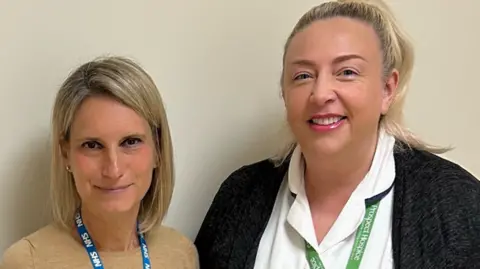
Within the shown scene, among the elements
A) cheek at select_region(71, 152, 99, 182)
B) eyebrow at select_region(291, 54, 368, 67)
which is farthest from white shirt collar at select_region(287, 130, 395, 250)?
cheek at select_region(71, 152, 99, 182)

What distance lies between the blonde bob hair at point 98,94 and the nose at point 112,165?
9cm

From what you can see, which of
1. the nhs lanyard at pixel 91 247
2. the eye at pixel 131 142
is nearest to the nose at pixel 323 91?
the eye at pixel 131 142

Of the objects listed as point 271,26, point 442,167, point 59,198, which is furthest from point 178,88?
point 442,167

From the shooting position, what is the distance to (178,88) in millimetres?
1744

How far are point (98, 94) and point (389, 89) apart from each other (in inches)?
23.7

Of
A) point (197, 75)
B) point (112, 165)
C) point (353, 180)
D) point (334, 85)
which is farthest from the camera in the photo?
point (197, 75)

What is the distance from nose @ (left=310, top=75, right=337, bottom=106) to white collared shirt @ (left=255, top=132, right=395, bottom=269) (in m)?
0.19

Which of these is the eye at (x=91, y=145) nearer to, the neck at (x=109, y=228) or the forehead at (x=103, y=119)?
the forehead at (x=103, y=119)

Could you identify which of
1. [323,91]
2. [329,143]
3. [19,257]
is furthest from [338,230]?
[19,257]

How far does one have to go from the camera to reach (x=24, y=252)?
137 cm

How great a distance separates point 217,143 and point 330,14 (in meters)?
0.47

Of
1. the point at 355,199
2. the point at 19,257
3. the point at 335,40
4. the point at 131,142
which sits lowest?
the point at 19,257

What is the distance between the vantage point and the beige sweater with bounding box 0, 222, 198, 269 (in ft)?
4.48

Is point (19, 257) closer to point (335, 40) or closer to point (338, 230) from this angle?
point (338, 230)
